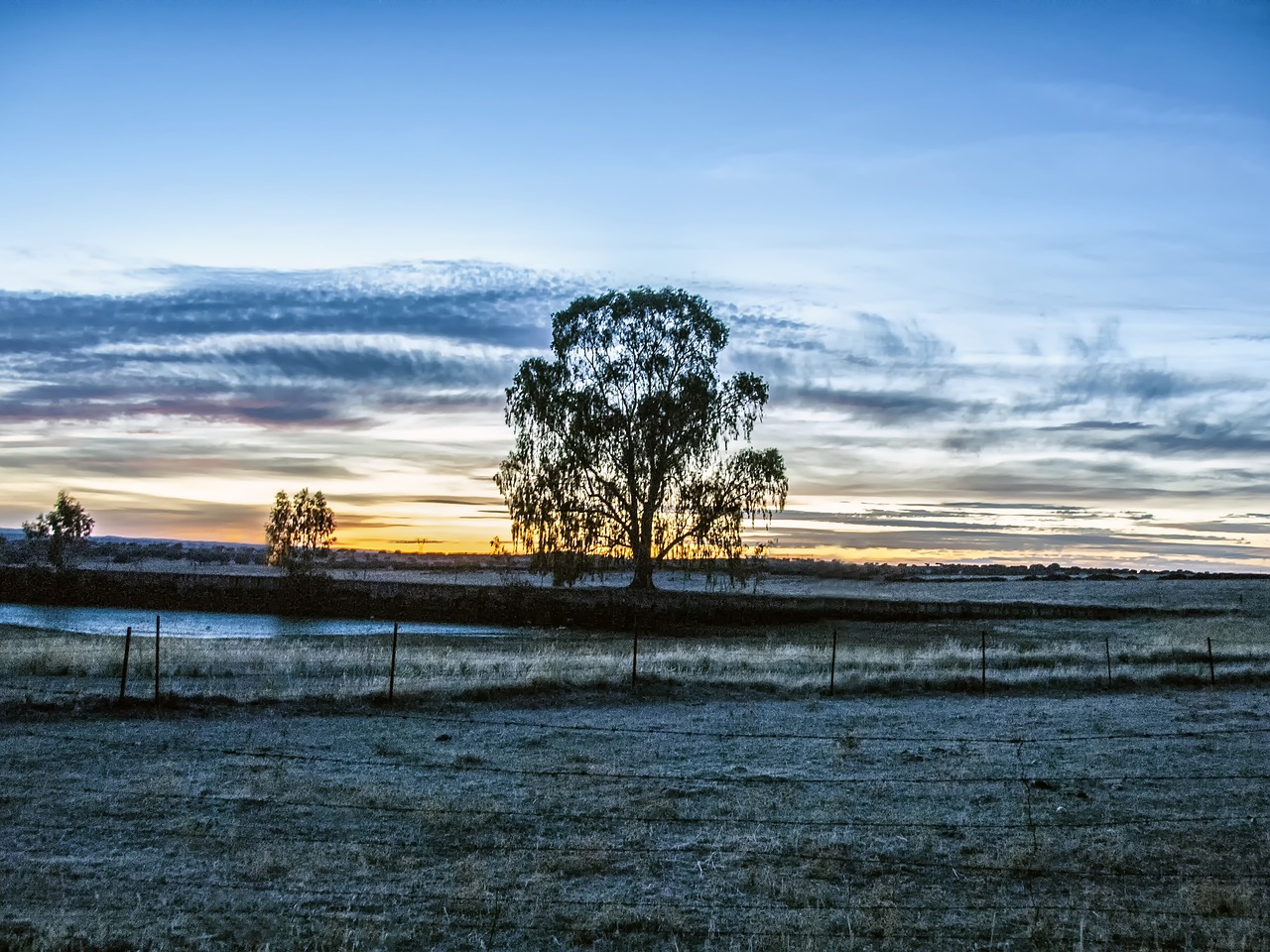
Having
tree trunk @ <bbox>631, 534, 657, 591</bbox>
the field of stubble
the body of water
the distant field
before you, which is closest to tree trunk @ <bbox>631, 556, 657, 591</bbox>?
tree trunk @ <bbox>631, 534, 657, 591</bbox>

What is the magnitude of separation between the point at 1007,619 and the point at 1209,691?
902 inches

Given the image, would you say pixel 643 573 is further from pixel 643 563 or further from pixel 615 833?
pixel 615 833

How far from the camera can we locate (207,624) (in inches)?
1725

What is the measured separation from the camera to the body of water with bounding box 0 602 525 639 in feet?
130

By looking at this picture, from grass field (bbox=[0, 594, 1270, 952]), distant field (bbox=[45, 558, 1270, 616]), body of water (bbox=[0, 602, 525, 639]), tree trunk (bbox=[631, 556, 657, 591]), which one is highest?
tree trunk (bbox=[631, 556, 657, 591])

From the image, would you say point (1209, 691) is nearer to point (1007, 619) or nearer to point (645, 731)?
point (645, 731)

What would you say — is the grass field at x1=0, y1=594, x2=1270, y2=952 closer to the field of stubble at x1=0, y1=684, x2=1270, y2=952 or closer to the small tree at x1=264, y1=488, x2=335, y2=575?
the field of stubble at x1=0, y1=684, x2=1270, y2=952

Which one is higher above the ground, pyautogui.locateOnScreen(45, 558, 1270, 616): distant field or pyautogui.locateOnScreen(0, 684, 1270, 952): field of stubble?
pyautogui.locateOnScreen(0, 684, 1270, 952): field of stubble

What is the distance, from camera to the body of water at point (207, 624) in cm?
3975

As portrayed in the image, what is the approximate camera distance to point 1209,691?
2269cm

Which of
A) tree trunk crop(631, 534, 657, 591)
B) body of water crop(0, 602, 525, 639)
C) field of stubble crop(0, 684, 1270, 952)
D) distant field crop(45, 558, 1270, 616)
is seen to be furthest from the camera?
distant field crop(45, 558, 1270, 616)

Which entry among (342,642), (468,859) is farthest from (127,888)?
(342,642)

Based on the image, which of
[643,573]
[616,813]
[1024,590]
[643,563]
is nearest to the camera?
[616,813]

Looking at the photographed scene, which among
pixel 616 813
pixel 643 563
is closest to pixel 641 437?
pixel 643 563
